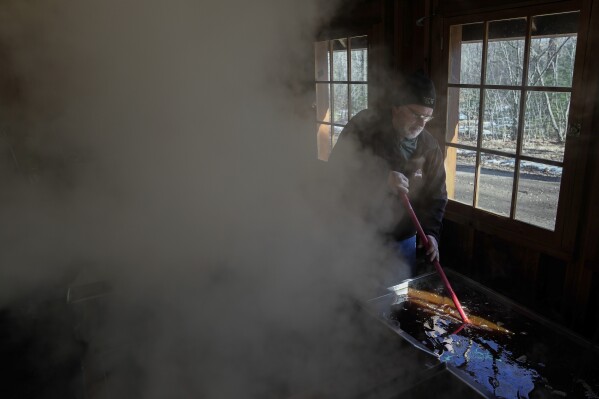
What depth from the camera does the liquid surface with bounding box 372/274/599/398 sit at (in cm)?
142

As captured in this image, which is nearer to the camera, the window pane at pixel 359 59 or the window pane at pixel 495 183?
the window pane at pixel 495 183

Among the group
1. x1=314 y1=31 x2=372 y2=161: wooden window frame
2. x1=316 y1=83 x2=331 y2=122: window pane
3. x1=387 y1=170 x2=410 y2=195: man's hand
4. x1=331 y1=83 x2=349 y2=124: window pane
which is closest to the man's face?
x1=387 y1=170 x2=410 y2=195: man's hand

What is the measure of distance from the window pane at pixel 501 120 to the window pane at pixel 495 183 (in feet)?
0.24

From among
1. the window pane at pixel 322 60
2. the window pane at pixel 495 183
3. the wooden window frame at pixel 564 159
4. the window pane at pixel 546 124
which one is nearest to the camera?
the wooden window frame at pixel 564 159

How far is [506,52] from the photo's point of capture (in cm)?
224

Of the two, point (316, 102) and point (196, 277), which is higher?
point (316, 102)

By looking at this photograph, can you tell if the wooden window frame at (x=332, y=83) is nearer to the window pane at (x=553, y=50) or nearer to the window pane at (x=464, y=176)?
the window pane at (x=464, y=176)

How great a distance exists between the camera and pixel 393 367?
1391 millimetres

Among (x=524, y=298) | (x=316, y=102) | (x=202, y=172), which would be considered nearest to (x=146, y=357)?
(x=202, y=172)

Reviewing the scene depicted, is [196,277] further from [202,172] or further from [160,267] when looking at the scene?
[202,172]

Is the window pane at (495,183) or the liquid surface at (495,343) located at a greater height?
the window pane at (495,183)

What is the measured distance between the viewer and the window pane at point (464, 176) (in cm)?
256

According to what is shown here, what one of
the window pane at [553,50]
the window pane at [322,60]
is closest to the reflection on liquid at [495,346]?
the window pane at [553,50]

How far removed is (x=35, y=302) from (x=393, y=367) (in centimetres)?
173
